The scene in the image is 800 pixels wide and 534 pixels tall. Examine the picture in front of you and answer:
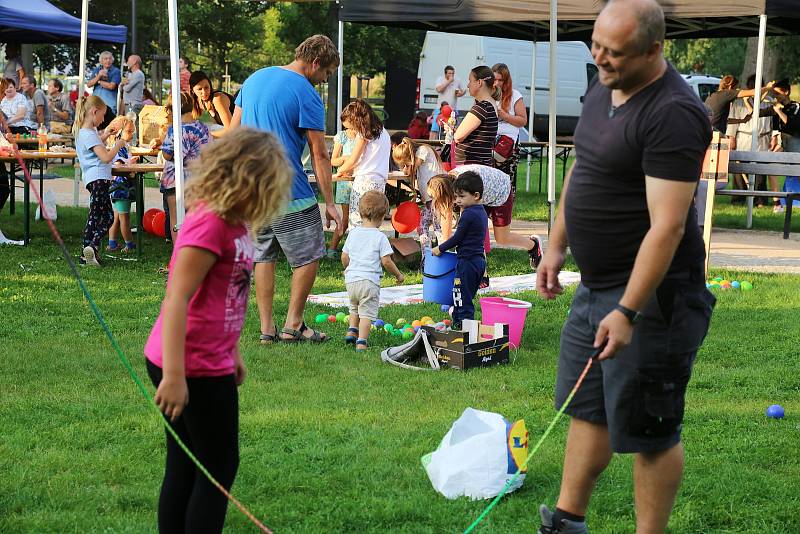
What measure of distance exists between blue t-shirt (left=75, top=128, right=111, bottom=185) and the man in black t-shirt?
22.9 feet

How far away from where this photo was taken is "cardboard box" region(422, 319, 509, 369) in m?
6.12

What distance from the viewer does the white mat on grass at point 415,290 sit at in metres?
8.27

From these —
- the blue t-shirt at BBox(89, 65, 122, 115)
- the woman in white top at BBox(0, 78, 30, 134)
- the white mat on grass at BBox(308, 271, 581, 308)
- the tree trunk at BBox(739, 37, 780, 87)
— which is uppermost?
the tree trunk at BBox(739, 37, 780, 87)

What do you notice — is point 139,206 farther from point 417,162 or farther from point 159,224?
point 417,162

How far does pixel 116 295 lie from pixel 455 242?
9.40 feet

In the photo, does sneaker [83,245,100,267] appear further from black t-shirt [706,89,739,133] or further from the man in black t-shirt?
black t-shirt [706,89,739,133]

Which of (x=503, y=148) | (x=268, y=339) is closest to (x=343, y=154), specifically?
(x=503, y=148)

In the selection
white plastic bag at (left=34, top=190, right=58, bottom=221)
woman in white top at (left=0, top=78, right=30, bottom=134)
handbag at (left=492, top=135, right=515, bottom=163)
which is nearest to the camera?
handbag at (left=492, top=135, right=515, bottom=163)

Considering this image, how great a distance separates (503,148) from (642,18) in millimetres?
7185

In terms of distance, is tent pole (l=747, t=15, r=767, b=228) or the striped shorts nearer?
the striped shorts

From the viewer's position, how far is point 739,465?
175 inches

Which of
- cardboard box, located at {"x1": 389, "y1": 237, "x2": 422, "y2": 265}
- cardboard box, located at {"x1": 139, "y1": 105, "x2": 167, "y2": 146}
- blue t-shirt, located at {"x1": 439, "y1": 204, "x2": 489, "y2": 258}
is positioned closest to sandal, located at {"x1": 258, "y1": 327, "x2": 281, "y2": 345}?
blue t-shirt, located at {"x1": 439, "y1": 204, "x2": 489, "y2": 258}

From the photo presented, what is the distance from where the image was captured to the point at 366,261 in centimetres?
663

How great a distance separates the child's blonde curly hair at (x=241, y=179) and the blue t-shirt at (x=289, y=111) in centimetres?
332
